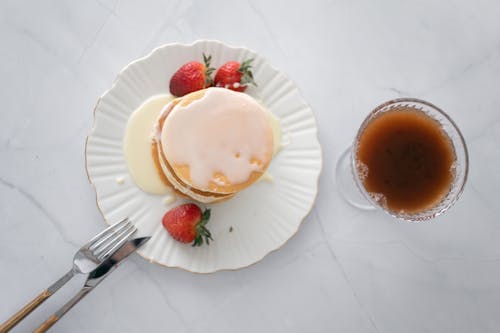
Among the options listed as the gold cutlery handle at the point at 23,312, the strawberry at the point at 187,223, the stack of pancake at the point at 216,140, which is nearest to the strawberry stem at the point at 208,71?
the stack of pancake at the point at 216,140

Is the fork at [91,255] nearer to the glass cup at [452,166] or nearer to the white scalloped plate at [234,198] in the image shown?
the white scalloped plate at [234,198]

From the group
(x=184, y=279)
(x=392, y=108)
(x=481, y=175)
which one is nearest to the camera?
(x=392, y=108)

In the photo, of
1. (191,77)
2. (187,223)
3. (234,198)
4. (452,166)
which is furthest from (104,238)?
(452,166)

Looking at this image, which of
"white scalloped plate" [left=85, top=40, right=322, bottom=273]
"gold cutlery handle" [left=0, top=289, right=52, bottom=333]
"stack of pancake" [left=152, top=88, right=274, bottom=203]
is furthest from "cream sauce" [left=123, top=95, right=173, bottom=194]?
"gold cutlery handle" [left=0, top=289, right=52, bottom=333]

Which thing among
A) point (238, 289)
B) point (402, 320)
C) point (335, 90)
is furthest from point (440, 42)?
point (238, 289)

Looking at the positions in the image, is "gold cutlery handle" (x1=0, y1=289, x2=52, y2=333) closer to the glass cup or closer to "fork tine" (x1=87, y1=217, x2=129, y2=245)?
"fork tine" (x1=87, y1=217, x2=129, y2=245)

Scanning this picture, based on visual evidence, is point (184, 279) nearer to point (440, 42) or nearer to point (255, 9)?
point (255, 9)
